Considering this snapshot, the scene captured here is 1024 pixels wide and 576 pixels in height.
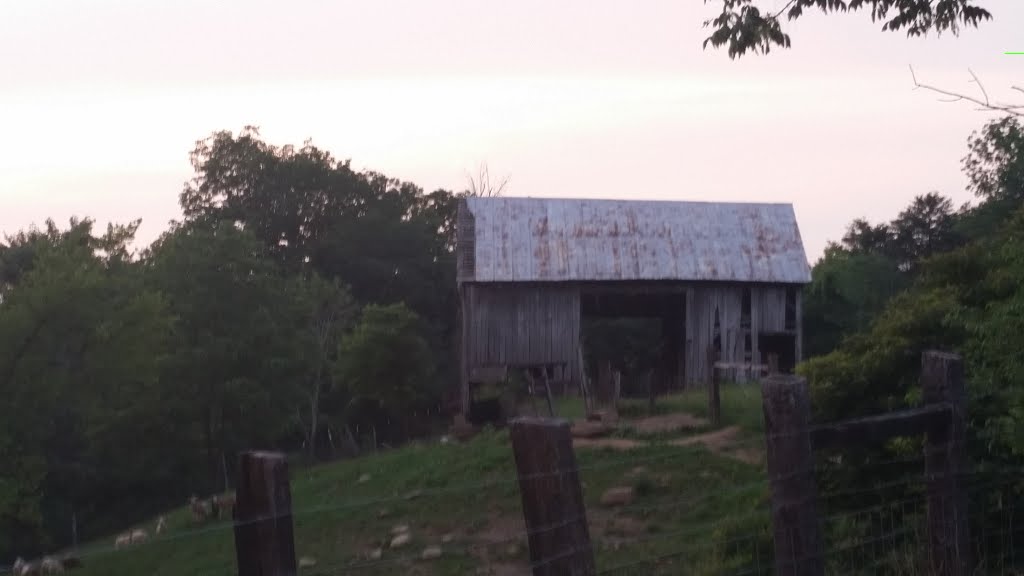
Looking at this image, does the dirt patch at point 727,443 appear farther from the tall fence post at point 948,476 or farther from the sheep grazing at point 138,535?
the sheep grazing at point 138,535

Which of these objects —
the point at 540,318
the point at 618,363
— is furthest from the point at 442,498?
the point at 618,363

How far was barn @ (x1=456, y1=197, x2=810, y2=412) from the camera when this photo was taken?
101 feet

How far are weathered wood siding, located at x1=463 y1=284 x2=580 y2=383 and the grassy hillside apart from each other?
24.0ft

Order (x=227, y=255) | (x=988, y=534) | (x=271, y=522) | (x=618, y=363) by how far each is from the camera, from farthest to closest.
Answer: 1. (x=618, y=363)
2. (x=227, y=255)
3. (x=988, y=534)
4. (x=271, y=522)

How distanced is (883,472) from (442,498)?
9633 millimetres

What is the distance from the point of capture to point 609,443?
Answer: 773 inches

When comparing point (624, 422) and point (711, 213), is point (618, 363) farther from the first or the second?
point (624, 422)

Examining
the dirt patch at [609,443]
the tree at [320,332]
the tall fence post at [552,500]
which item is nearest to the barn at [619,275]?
the dirt patch at [609,443]

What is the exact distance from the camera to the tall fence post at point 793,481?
5.89 metres

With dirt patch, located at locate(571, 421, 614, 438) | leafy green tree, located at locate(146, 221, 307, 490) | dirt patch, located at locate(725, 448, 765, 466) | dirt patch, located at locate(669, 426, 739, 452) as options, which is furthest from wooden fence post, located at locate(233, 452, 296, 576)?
leafy green tree, located at locate(146, 221, 307, 490)

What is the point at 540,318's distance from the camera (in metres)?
30.9

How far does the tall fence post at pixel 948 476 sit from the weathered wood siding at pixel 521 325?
23.8m

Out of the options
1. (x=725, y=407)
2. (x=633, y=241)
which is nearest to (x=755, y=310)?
(x=633, y=241)

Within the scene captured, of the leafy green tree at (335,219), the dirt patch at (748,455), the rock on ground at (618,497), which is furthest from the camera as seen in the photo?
the leafy green tree at (335,219)
